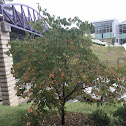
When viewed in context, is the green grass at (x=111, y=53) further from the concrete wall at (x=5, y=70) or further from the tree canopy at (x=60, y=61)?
the tree canopy at (x=60, y=61)

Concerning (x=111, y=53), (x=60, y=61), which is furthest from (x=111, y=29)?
(x=60, y=61)

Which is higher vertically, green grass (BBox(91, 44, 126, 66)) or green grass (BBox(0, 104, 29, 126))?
green grass (BBox(91, 44, 126, 66))

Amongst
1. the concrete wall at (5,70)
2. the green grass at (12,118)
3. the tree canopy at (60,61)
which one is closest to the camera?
the tree canopy at (60,61)

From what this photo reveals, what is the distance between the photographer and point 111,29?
51.9 metres

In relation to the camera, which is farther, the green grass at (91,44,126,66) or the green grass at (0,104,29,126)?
the green grass at (91,44,126,66)

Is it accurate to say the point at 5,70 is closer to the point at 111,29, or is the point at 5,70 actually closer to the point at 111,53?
the point at 111,53

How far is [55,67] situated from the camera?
376 cm

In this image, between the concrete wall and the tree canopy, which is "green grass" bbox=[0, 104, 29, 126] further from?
the concrete wall

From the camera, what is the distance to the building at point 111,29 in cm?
5169

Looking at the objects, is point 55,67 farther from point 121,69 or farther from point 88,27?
point 121,69

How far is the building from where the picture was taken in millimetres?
51688

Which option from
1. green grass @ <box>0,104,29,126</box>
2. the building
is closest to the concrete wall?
green grass @ <box>0,104,29,126</box>

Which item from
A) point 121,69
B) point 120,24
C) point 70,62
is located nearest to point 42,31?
point 70,62

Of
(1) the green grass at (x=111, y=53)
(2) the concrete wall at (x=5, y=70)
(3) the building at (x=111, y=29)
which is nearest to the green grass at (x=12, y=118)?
(2) the concrete wall at (x=5, y=70)
